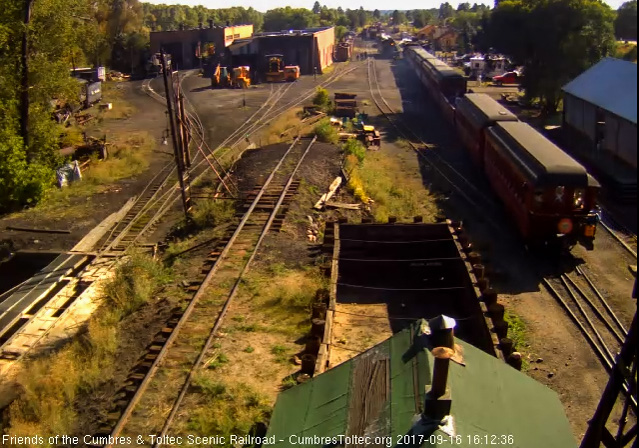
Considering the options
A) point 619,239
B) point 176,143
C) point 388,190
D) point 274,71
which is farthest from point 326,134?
point 274,71

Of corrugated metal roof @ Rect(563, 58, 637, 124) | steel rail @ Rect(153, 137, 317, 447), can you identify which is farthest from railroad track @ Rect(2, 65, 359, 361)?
corrugated metal roof @ Rect(563, 58, 637, 124)

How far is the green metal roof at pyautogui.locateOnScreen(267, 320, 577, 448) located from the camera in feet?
15.4

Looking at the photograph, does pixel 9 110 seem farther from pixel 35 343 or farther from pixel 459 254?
pixel 459 254

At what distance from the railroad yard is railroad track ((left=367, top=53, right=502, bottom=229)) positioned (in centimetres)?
14

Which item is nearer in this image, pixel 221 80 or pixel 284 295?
pixel 284 295

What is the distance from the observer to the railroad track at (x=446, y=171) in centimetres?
1948

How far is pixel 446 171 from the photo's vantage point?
77.9 ft

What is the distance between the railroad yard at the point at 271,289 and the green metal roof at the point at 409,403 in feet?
8.50

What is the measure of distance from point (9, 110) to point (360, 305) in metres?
14.9

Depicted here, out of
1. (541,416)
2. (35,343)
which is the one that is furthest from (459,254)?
(35,343)

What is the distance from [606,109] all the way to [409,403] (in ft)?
73.1

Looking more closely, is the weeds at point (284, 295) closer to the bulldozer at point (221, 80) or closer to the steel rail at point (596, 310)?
the steel rail at point (596, 310)

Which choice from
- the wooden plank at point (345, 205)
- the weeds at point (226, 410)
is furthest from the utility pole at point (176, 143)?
the weeds at point (226, 410)

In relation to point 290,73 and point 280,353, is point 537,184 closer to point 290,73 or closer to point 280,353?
point 280,353
